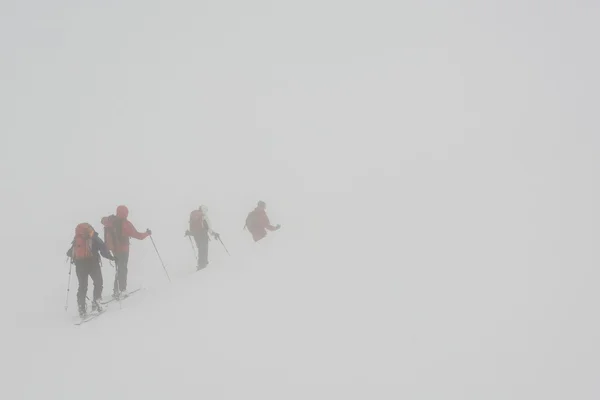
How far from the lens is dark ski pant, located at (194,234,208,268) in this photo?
12.1 meters

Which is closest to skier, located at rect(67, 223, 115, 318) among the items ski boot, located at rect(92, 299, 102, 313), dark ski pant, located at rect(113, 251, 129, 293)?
ski boot, located at rect(92, 299, 102, 313)

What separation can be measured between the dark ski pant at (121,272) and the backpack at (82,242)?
1.49 metres

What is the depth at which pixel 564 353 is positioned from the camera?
522 centimetres

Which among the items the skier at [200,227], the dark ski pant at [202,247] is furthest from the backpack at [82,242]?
the dark ski pant at [202,247]

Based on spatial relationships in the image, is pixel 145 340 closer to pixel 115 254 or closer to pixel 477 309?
pixel 115 254

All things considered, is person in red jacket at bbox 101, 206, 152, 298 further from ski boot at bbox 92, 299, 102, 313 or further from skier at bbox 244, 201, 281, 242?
skier at bbox 244, 201, 281, 242

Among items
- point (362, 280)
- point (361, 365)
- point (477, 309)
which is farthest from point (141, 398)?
point (477, 309)

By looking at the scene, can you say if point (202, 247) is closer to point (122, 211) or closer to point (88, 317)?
point (122, 211)

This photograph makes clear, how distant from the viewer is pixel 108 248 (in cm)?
949

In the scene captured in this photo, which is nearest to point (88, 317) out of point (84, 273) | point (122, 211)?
point (84, 273)

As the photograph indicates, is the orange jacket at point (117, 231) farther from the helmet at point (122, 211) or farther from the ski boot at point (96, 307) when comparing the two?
the ski boot at point (96, 307)

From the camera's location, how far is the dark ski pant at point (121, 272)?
32.6ft

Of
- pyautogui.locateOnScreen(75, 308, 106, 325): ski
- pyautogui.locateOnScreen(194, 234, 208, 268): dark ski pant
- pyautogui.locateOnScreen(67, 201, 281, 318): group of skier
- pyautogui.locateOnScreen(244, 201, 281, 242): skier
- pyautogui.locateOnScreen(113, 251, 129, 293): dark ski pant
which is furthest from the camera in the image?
pyautogui.locateOnScreen(244, 201, 281, 242): skier

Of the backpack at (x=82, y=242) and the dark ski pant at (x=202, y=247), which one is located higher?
the backpack at (x=82, y=242)
